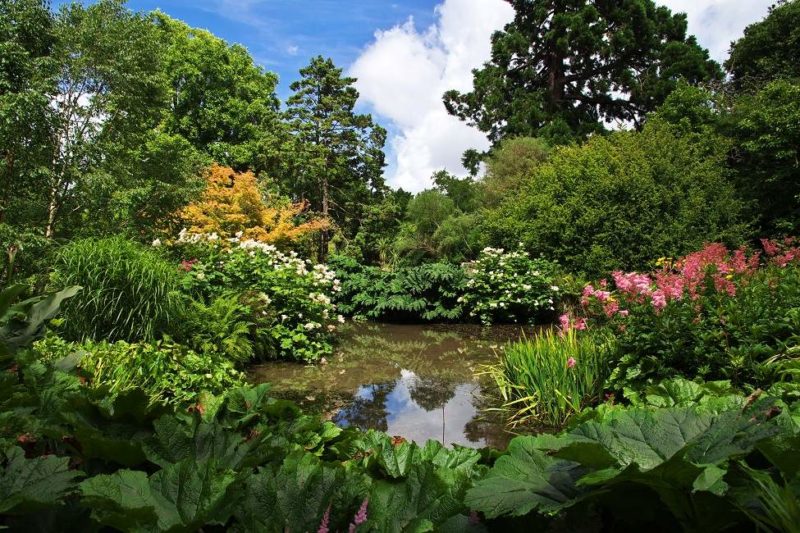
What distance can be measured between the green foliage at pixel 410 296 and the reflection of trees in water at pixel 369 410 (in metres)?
5.16

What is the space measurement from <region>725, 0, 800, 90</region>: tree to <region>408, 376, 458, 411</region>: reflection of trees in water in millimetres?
14584

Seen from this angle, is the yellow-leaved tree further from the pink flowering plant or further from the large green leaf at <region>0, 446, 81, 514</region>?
the large green leaf at <region>0, 446, 81, 514</region>

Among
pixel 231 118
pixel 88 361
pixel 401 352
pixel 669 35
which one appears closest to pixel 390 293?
pixel 401 352

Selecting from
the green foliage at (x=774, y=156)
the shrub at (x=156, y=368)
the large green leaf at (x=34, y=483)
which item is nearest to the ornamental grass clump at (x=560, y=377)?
the shrub at (x=156, y=368)

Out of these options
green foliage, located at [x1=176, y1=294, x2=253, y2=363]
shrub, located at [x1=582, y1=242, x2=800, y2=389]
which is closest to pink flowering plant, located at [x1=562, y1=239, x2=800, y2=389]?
shrub, located at [x1=582, y1=242, x2=800, y2=389]

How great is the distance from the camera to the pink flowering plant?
3.35 m

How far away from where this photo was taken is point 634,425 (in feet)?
2.25

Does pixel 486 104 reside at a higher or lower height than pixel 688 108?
higher

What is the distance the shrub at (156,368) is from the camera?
3838 millimetres

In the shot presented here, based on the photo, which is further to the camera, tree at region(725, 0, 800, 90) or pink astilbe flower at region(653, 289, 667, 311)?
tree at region(725, 0, 800, 90)

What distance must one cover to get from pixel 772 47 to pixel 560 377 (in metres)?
18.0

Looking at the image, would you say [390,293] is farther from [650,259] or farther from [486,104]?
[486,104]

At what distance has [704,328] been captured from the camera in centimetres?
354

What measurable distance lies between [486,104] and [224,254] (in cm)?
1650
